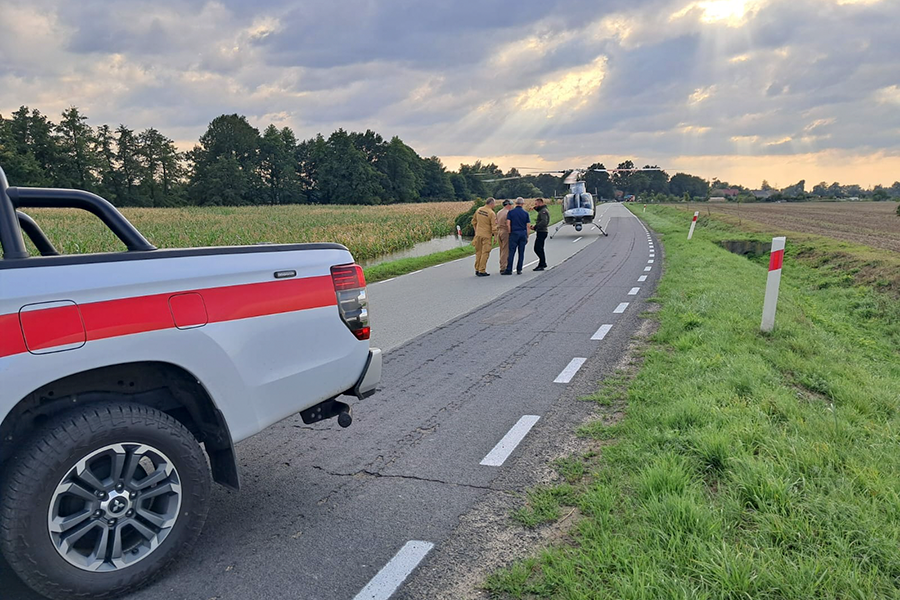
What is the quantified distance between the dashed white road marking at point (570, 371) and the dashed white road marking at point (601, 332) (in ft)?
3.72

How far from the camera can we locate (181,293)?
8.99 feet

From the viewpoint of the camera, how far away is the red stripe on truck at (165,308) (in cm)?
228

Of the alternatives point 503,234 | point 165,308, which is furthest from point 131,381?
point 503,234

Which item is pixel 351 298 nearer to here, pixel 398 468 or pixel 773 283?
pixel 398 468

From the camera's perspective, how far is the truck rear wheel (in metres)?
2.34

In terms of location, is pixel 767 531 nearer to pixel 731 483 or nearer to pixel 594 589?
pixel 731 483

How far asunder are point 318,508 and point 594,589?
67.3 inches

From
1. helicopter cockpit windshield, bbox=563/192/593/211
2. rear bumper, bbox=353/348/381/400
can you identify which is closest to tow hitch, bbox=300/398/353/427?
rear bumper, bbox=353/348/381/400

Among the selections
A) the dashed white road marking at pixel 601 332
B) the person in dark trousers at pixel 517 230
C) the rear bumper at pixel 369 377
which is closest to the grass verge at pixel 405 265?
the person in dark trousers at pixel 517 230

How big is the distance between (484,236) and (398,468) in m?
11.3

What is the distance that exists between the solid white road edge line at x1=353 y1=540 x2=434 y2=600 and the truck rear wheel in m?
0.90

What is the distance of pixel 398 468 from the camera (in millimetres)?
4016

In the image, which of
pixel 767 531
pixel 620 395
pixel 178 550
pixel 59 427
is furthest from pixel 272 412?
pixel 620 395

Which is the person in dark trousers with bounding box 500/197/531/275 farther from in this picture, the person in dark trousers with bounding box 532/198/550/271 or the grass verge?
the grass verge
